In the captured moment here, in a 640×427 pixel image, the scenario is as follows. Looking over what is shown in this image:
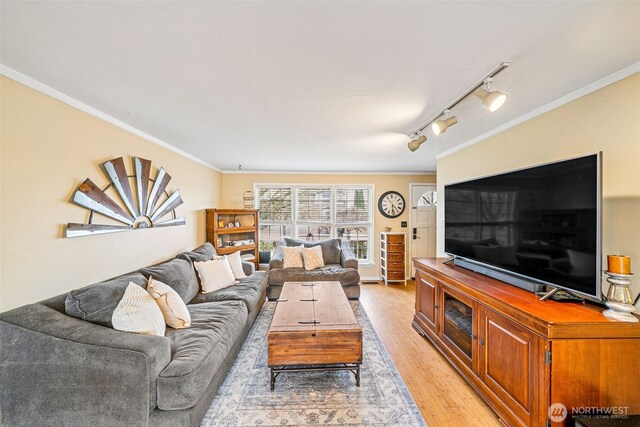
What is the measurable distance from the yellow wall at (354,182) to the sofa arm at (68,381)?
4009mm

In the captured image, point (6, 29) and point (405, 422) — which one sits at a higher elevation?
point (6, 29)

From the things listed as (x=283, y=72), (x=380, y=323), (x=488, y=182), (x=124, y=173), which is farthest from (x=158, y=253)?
(x=488, y=182)

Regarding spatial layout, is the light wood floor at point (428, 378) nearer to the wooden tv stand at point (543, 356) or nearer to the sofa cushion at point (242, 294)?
the wooden tv stand at point (543, 356)

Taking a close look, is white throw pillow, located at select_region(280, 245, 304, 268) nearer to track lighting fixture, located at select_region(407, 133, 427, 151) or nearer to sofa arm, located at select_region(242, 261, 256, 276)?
sofa arm, located at select_region(242, 261, 256, 276)

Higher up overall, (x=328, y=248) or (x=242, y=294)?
(x=328, y=248)

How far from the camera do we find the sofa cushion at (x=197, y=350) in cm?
150

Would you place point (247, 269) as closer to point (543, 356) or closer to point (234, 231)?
point (234, 231)

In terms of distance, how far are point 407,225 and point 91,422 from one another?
17.3 ft

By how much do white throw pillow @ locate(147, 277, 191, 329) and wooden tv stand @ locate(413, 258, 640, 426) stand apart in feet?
7.68

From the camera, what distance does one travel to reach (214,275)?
10.2ft

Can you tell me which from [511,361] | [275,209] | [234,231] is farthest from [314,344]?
[275,209]

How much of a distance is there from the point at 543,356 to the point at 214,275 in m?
3.05

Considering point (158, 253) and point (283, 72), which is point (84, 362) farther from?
point (283, 72)

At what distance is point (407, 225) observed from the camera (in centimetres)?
553
